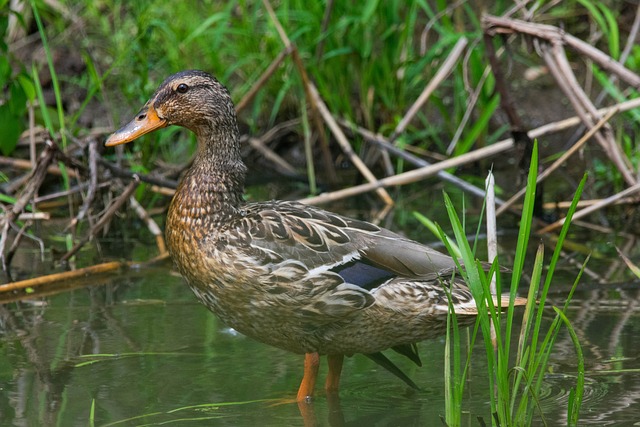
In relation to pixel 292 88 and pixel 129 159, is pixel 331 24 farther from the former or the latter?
pixel 129 159

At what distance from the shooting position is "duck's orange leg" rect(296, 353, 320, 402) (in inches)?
161

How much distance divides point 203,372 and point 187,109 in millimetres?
1153

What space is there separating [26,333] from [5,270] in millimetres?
867

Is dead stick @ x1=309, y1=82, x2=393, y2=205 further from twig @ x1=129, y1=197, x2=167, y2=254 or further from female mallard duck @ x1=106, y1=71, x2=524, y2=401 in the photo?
female mallard duck @ x1=106, y1=71, x2=524, y2=401

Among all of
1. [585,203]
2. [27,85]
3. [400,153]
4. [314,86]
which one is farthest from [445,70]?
[27,85]

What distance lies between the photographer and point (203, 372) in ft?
14.3

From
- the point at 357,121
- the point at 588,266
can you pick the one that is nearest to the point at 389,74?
the point at 357,121

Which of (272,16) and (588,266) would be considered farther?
(272,16)

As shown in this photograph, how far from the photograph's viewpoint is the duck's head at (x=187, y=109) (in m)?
4.38

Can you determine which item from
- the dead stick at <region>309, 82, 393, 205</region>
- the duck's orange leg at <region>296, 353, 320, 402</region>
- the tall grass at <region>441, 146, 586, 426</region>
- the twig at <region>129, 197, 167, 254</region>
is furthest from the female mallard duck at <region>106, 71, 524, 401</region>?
the dead stick at <region>309, 82, 393, 205</region>

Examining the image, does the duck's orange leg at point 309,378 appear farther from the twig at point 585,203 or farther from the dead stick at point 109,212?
the twig at point 585,203

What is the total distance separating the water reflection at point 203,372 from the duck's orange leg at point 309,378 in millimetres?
52

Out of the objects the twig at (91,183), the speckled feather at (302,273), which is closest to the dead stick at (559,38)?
the speckled feather at (302,273)

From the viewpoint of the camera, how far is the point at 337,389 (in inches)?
166
